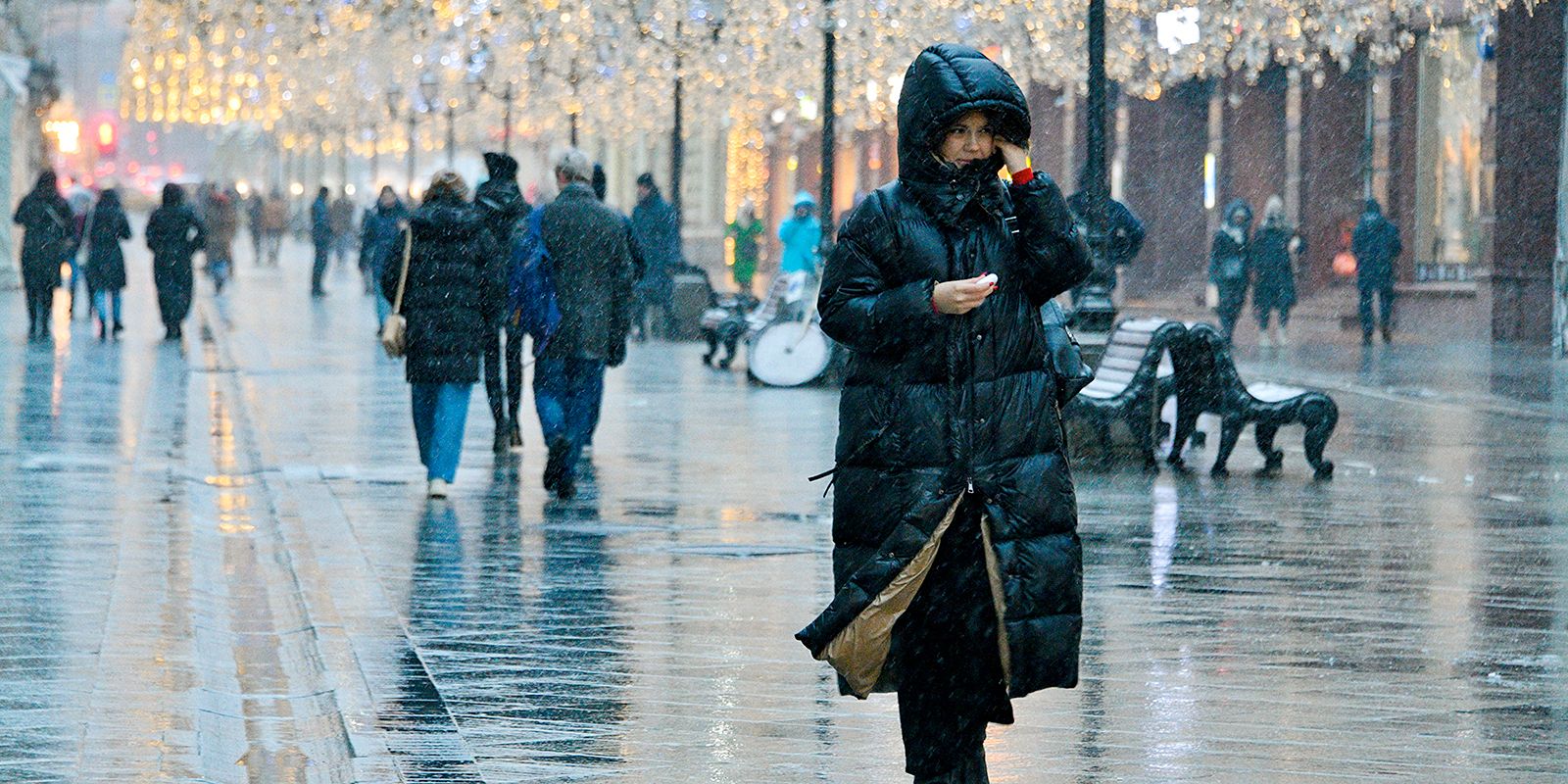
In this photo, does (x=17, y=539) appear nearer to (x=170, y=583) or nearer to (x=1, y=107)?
(x=170, y=583)

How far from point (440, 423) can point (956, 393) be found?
7.54m

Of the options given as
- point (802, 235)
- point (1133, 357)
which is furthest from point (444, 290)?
point (802, 235)

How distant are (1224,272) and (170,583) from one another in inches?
848

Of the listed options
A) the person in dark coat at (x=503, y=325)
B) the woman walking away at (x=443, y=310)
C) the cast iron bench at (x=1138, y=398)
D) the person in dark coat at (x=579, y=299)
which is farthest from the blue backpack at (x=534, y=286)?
the cast iron bench at (x=1138, y=398)

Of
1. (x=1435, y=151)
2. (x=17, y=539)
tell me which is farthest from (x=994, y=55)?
(x=17, y=539)

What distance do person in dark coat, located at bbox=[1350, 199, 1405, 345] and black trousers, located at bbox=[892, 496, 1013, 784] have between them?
965 inches

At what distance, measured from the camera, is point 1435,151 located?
31875 millimetres

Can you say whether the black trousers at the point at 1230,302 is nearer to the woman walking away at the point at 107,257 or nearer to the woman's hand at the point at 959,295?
the woman walking away at the point at 107,257

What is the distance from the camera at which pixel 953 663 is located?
558 centimetres

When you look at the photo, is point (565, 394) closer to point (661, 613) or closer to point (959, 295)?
point (661, 613)

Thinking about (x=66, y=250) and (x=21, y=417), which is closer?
(x=21, y=417)

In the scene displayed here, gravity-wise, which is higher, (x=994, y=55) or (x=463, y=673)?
(x=994, y=55)

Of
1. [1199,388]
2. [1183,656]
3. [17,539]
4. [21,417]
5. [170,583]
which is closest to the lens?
[1183,656]

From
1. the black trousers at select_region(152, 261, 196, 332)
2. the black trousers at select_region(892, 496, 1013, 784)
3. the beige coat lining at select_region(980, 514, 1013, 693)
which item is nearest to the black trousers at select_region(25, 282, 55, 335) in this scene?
the black trousers at select_region(152, 261, 196, 332)
